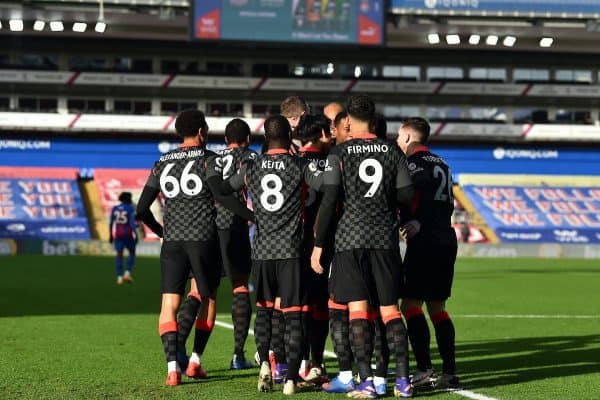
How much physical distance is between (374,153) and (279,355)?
73.5 inches

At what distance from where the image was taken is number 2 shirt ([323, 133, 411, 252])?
7.36 meters

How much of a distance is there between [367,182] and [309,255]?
96 centimetres

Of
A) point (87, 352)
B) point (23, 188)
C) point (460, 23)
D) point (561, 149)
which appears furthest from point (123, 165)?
point (87, 352)

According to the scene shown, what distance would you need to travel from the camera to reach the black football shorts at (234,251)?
8.80 m

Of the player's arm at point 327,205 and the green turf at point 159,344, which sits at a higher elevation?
the player's arm at point 327,205

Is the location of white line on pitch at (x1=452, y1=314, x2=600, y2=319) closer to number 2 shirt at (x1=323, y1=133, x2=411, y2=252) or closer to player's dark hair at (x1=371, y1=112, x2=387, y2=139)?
player's dark hair at (x1=371, y1=112, x2=387, y2=139)

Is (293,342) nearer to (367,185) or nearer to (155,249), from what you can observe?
(367,185)

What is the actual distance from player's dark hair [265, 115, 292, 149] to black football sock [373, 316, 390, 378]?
157cm

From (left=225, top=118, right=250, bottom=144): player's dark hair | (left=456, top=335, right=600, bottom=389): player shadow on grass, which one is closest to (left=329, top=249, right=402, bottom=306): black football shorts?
(left=456, top=335, right=600, bottom=389): player shadow on grass

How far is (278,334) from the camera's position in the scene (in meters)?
7.98

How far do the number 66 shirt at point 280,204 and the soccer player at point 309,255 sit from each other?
241mm

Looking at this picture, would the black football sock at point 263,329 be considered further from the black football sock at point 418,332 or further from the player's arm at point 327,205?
the black football sock at point 418,332

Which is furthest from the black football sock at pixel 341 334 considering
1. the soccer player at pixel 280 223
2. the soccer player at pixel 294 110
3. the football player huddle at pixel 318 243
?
the soccer player at pixel 294 110

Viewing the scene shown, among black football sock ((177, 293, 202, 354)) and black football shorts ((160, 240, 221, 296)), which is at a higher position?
black football shorts ((160, 240, 221, 296))
